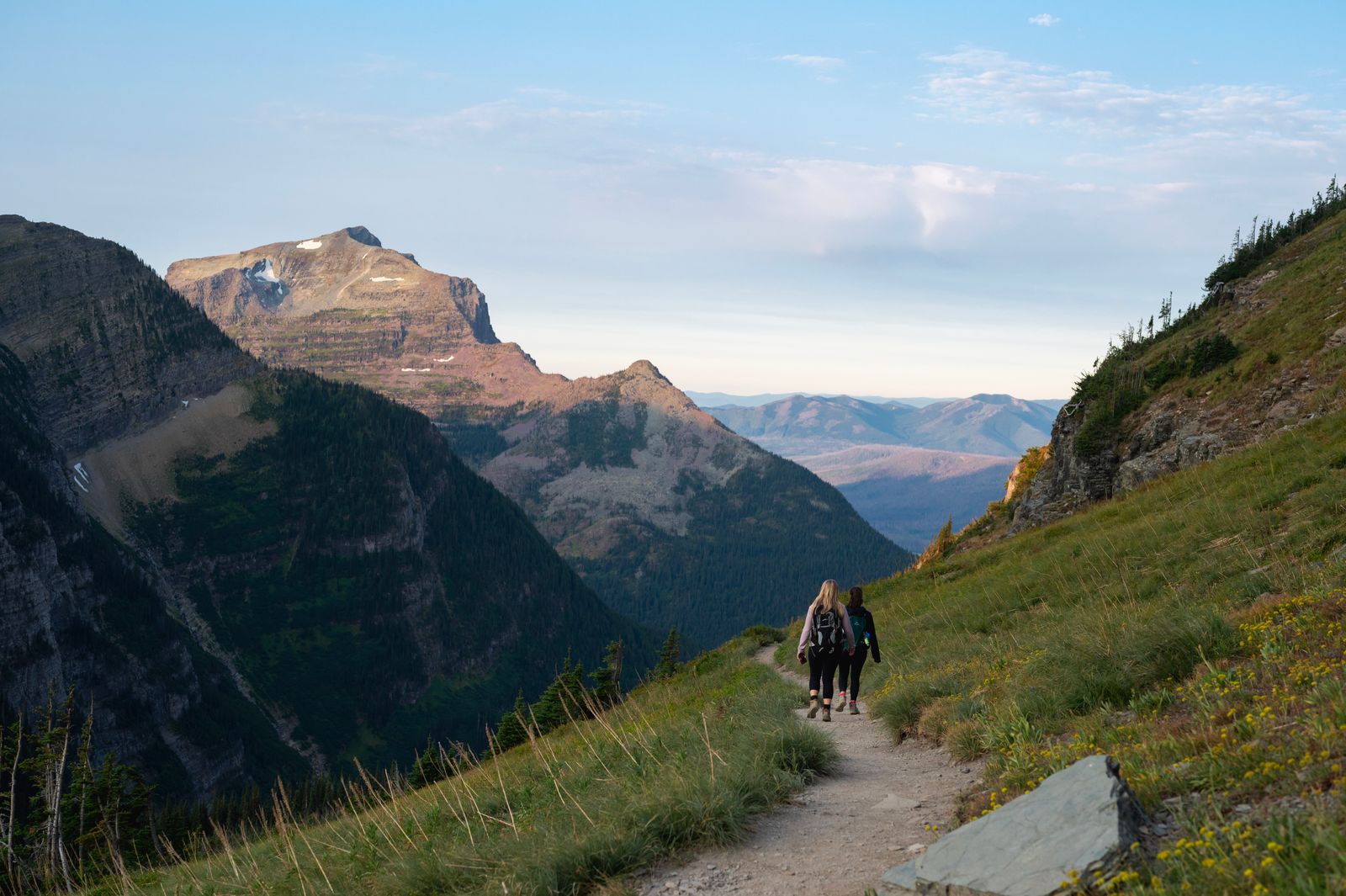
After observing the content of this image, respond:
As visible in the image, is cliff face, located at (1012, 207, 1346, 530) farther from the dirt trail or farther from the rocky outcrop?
the dirt trail

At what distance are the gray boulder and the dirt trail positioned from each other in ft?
3.33

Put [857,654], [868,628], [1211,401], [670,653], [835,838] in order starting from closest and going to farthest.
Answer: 1. [835,838]
2. [857,654]
3. [868,628]
4. [1211,401]
5. [670,653]

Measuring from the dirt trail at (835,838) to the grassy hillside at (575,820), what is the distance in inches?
10.5

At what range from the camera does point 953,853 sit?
22.9 ft

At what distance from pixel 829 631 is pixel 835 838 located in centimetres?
755

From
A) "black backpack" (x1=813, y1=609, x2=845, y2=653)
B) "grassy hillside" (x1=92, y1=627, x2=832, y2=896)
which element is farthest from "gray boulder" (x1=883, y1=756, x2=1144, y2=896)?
"black backpack" (x1=813, y1=609, x2=845, y2=653)

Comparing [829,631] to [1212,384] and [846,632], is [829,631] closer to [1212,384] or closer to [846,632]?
[846,632]

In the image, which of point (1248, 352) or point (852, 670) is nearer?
point (852, 670)

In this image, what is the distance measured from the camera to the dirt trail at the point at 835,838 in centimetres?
825

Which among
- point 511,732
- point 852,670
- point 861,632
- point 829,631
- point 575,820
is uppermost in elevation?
point 829,631

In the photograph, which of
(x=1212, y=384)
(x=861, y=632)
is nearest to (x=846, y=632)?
(x=861, y=632)

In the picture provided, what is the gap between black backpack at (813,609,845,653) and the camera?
1659 centimetres

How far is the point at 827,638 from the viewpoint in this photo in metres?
16.6

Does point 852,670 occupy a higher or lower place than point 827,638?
lower
